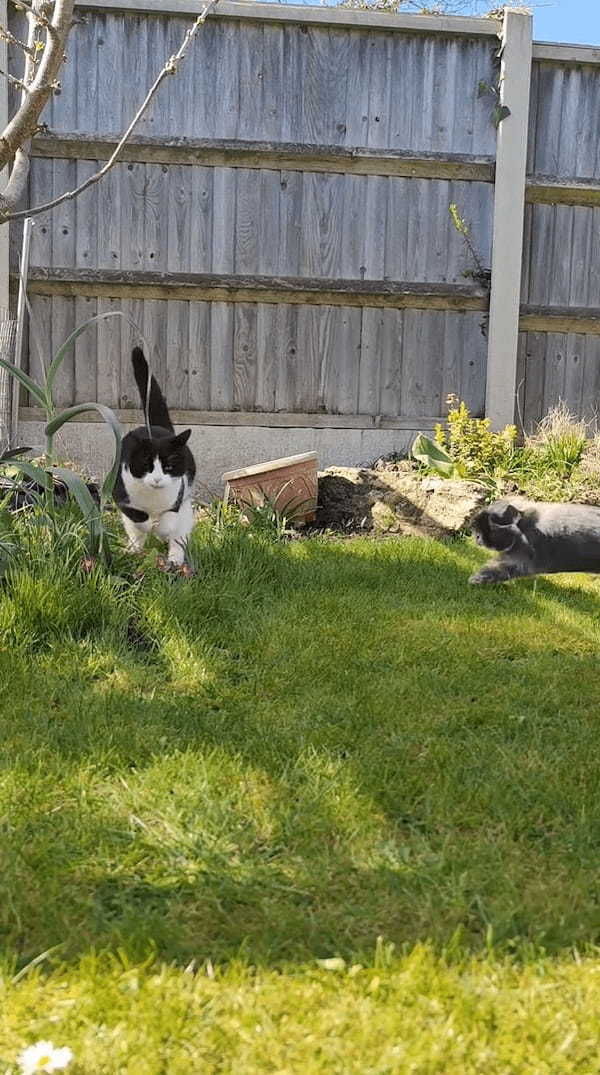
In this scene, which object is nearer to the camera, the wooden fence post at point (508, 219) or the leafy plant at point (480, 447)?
the leafy plant at point (480, 447)

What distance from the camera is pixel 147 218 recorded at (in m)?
6.37

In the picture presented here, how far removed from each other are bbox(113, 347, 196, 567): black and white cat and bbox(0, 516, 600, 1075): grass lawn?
473 millimetres

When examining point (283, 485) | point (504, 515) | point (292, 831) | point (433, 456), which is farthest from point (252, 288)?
point (292, 831)

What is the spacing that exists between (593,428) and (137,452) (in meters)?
3.96

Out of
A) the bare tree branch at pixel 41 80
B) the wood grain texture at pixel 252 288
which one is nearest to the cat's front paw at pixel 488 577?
the bare tree branch at pixel 41 80

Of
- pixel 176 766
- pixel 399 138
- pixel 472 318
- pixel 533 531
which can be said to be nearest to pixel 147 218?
pixel 399 138

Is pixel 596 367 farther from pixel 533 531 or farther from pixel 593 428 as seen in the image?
pixel 533 531

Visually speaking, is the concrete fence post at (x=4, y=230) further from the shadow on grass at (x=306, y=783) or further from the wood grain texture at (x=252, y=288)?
the shadow on grass at (x=306, y=783)

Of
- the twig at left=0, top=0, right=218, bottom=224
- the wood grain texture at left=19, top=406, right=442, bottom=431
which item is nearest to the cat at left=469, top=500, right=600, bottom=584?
the twig at left=0, top=0, right=218, bottom=224

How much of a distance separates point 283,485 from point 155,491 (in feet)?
4.30

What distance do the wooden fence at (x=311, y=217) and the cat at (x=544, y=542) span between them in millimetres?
2583

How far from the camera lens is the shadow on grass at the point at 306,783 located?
1767 millimetres

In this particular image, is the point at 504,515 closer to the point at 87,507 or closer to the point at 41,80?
the point at 87,507

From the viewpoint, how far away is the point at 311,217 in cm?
648
